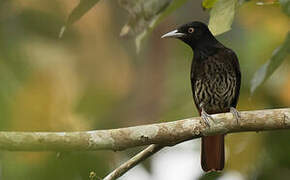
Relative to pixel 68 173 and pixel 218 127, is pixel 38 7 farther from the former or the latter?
pixel 68 173

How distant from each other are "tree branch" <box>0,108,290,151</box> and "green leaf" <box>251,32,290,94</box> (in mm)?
229

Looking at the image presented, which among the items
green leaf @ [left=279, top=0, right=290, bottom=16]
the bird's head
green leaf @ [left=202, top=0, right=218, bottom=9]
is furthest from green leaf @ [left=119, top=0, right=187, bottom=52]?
the bird's head

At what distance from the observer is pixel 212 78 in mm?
4270

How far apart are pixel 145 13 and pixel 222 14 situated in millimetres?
356

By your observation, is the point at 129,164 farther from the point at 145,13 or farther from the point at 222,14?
the point at 222,14

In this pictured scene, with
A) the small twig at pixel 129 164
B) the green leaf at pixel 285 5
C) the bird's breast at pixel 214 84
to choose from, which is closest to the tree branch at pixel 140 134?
the small twig at pixel 129 164

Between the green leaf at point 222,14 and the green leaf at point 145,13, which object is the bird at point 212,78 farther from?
the green leaf at point 222,14

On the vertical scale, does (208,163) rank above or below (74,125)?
below

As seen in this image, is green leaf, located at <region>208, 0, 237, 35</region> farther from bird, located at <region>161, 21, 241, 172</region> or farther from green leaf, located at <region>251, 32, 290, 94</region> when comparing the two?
bird, located at <region>161, 21, 241, 172</region>

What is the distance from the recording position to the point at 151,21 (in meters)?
2.89

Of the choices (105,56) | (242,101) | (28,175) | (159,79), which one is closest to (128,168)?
(28,175)

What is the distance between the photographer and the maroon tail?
4059mm

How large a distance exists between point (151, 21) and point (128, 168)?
2.35ft

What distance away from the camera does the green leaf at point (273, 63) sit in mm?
2773
